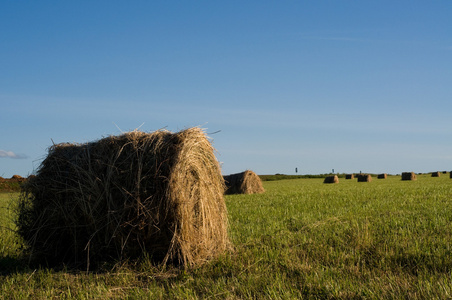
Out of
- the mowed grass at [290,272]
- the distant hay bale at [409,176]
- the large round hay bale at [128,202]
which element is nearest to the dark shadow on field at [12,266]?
the mowed grass at [290,272]

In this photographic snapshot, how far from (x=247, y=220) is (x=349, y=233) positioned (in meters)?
2.89

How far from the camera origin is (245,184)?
926 inches

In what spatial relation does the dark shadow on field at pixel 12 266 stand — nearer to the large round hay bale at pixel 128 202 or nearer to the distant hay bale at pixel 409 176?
the large round hay bale at pixel 128 202

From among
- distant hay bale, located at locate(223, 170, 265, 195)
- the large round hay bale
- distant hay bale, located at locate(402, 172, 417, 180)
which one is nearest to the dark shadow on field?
the large round hay bale

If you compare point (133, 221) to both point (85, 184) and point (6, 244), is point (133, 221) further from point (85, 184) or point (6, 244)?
point (6, 244)

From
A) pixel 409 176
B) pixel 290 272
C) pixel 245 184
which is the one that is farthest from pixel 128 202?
pixel 409 176

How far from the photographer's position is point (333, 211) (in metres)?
10.9

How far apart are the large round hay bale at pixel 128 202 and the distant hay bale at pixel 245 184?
54.5 ft

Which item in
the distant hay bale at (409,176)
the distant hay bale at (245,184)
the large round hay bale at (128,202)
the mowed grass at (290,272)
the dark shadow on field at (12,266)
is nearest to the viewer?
the mowed grass at (290,272)

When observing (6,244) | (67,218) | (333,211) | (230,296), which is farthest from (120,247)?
(333,211)

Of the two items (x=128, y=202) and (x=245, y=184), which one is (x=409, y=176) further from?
(x=128, y=202)

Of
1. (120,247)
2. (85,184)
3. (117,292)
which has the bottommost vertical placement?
(117,292)

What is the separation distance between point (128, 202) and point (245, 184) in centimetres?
1784

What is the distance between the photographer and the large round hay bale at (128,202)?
231 inches
